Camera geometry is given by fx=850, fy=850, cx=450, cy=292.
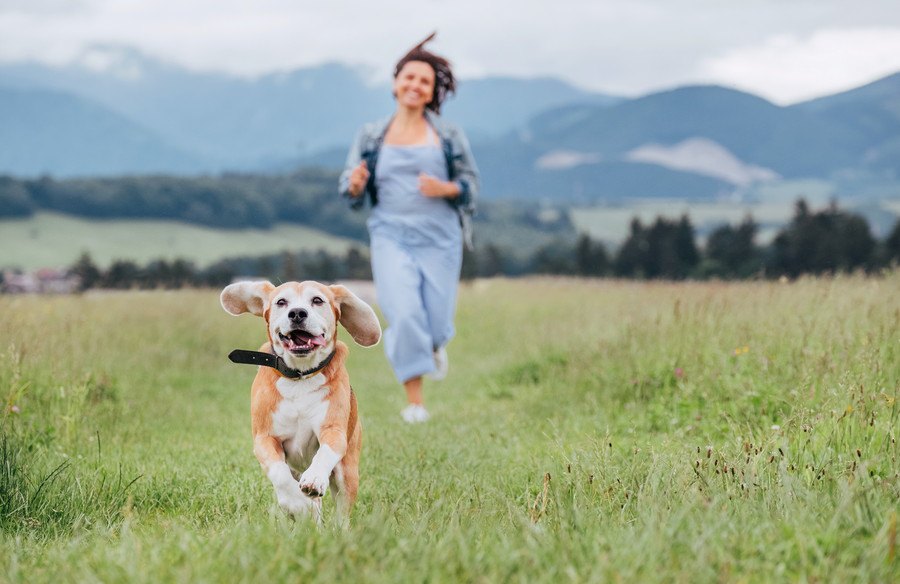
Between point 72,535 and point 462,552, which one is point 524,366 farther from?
point 462,552

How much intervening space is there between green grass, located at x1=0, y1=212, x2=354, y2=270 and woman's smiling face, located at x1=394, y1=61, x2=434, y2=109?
85550 mm

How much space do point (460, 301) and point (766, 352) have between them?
42.8 feet

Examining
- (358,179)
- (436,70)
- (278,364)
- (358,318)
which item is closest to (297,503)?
(278,364)

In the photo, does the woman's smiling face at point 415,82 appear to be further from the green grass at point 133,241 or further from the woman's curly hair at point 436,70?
the green grass at point 133,241

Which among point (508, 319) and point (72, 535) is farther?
point (508, 319)

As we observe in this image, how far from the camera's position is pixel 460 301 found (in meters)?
18.7

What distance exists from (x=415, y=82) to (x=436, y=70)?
38 cm

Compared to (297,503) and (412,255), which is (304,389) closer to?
(297,503)

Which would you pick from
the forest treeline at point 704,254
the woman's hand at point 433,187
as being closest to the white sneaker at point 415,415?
the woman's hand at point 433,187

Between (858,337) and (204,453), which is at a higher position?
(858,337)

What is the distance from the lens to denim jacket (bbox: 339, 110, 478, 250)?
7367mm

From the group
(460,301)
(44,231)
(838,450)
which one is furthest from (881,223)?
(838,450)

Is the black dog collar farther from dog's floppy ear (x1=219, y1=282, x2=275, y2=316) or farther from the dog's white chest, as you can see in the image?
dog's floppy ear (x1=219, y1=282, x2=275, y2=316)

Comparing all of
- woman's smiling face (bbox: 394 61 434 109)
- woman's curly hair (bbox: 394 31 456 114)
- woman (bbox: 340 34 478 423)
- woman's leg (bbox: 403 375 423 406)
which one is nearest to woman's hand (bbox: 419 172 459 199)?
woman (bbox: 340 34 478 423)
